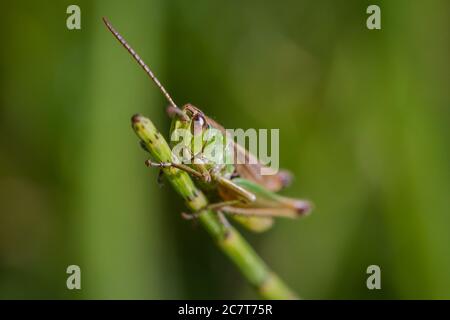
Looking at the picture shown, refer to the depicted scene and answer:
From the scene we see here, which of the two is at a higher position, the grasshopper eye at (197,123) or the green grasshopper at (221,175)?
the grasshopper eye at (197,123)

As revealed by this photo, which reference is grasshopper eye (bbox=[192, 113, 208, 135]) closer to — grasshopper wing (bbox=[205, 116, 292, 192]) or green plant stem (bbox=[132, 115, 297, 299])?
grasshopper wing (bbox=[205, 116, 292, 192])

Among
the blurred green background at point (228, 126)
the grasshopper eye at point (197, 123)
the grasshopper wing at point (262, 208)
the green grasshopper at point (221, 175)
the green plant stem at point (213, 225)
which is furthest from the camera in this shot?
the blurred green background at point (228, 126)

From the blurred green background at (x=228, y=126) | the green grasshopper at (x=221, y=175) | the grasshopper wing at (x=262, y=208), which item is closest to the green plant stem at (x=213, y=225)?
the green grasshopper at (x=221, y=175)

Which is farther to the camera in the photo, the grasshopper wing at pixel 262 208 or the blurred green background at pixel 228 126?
the blurred green background at pixel 228 126

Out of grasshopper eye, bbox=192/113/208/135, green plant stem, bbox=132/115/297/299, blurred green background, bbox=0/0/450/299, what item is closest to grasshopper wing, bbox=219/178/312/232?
green plant stem, bbox=132/115/297/299

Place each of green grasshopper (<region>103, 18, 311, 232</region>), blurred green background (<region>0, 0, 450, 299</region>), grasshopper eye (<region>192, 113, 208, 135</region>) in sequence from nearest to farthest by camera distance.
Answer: green grasshopper (<region>103, 18, 311, 232</region>)
grasshopper eye (<region>192, 113, 208, 135</region>)
blurred green background (<region>0, 0, 450, 299</region>)

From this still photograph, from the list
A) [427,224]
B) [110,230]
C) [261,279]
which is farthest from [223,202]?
[427,224]

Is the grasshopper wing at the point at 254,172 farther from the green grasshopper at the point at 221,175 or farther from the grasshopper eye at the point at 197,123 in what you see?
the grasshopper eye at the point at 197,123
